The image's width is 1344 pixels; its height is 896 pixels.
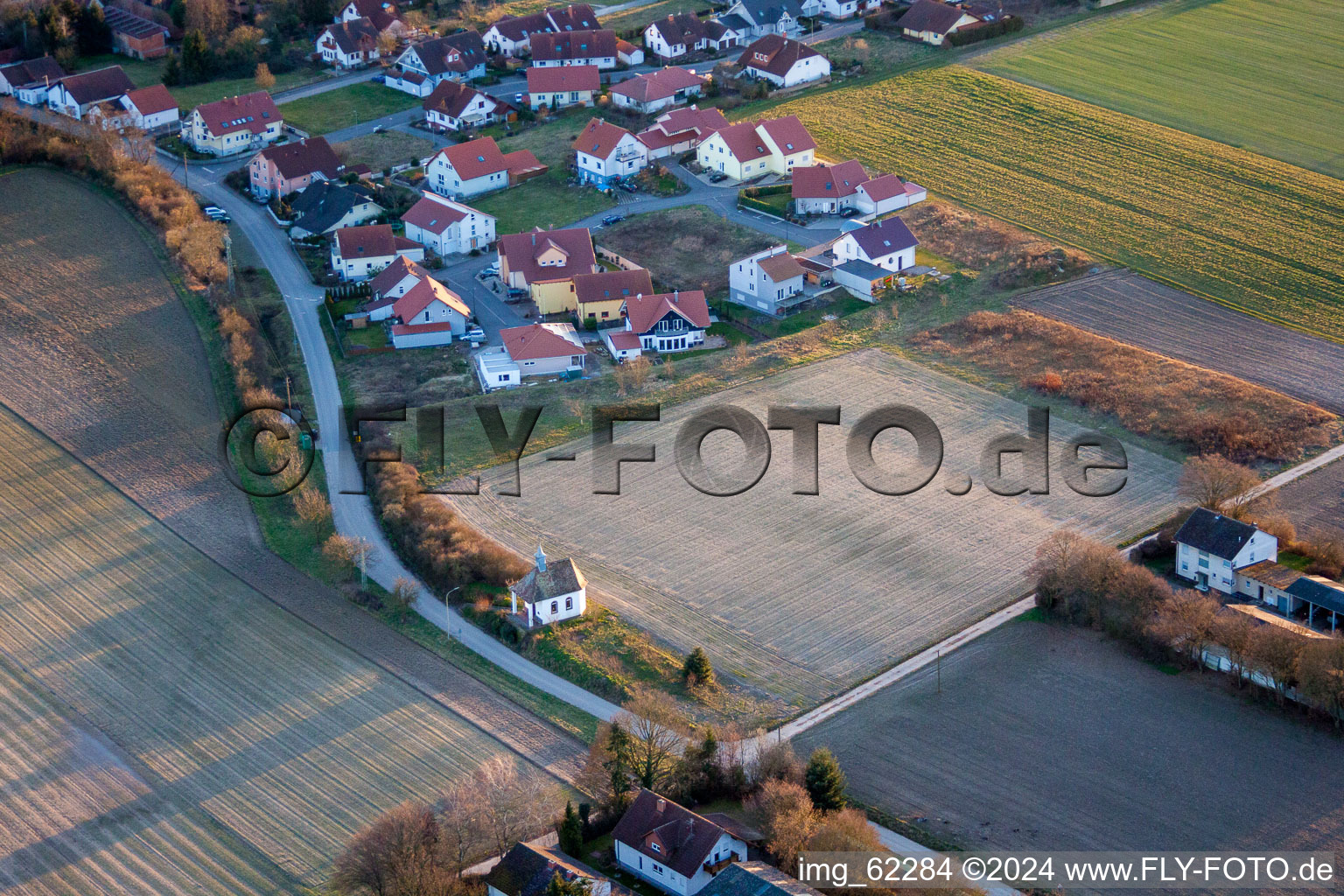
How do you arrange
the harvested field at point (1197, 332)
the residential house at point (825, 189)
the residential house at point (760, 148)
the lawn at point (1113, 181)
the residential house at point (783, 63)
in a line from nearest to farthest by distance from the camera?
the harvested field at point (1197, 332) < the lawn at point (1113, 181) < the residential house at point (825, 189) < the residential house at point (760, 148) < the residential house at point (783, 63)

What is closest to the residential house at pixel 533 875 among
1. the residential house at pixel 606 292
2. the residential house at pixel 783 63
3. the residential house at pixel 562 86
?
the residential house at pixel 606 292

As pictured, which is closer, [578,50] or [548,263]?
[548,263]

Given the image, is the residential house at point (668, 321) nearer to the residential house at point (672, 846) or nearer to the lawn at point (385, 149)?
the lawn at point (385, 149)

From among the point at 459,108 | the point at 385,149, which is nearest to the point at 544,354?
the point at 385,149

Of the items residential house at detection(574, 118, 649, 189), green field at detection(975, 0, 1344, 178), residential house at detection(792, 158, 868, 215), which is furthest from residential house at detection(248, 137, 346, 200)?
green field at detection(975, 0, 1344, 178)

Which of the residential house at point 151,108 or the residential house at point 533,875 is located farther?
the residential house at point 151,108

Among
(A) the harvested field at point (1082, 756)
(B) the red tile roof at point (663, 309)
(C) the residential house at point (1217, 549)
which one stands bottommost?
(A) the harvested field at point (1082, 756)

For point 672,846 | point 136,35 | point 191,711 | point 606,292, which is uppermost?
point 136,35

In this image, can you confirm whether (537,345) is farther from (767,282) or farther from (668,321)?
(767,282)
